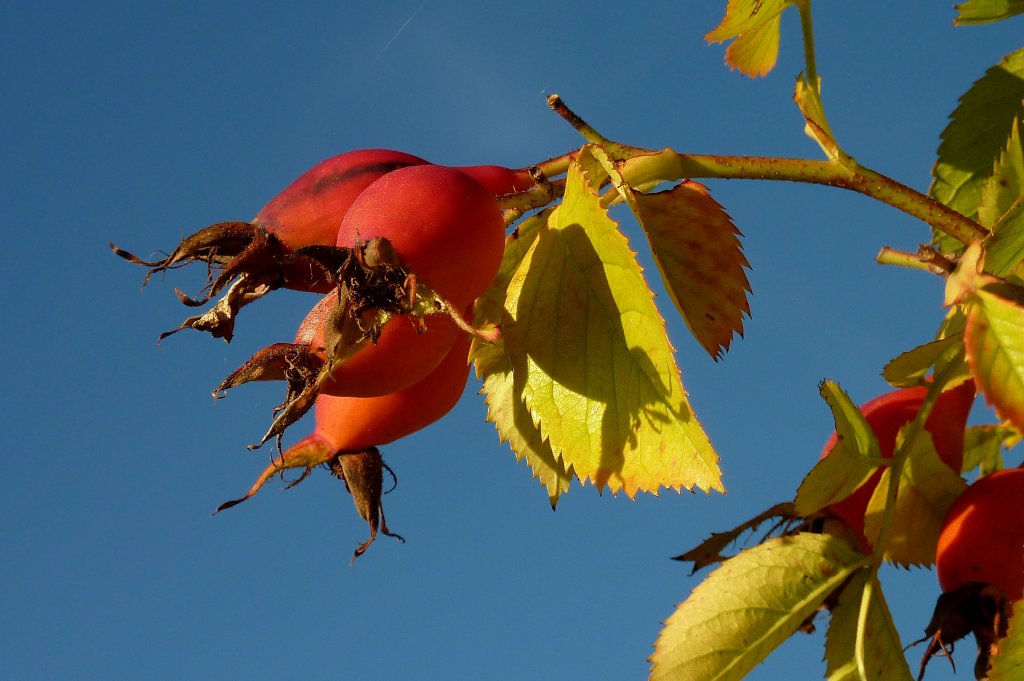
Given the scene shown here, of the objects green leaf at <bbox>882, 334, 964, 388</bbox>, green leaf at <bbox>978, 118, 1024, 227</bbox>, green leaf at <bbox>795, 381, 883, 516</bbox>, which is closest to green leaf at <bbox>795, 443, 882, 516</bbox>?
green leaf at <bbox>795, 381, 883, 516</bbox>

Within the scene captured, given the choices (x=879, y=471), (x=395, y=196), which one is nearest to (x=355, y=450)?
(x=395, y=196)

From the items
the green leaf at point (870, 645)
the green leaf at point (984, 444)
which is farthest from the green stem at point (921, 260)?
the green leaf at point (984, 444)

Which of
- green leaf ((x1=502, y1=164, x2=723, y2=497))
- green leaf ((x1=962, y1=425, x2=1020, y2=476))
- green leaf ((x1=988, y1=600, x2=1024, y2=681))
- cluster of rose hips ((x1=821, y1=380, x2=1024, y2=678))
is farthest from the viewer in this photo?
green leaf ((x1=962, y1=425, x2=1020, y2=476))

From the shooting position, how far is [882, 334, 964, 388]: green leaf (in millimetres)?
1203

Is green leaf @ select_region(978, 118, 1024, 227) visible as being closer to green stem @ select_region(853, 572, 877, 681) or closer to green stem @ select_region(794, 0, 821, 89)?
green stem @ select_region(794, 0, 821, 89)

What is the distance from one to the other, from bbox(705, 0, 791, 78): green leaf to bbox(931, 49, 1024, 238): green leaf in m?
0.29

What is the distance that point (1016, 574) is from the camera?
56.1 inches

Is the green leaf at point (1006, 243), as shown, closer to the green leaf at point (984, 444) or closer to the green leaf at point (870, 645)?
the green leaf at point (870, 645)

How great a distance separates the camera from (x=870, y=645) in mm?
1270

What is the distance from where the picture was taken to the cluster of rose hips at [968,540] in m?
1.40

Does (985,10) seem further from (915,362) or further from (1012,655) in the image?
(1012,655)

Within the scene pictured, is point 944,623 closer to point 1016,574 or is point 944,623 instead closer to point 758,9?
point 1016,574

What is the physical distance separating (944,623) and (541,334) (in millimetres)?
720

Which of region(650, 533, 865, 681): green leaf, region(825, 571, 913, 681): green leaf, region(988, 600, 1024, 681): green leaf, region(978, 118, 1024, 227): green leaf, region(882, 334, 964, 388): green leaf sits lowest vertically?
region(988, 600, 1024, 681): green leaf
